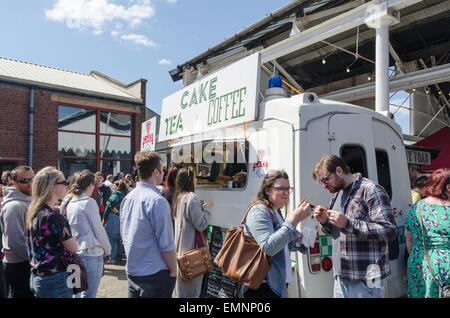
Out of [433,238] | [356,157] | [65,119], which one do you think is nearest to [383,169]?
[356,157]

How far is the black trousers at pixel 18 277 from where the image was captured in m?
3.13

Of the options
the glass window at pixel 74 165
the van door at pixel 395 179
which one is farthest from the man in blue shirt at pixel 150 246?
the glass window at pixel 74 165

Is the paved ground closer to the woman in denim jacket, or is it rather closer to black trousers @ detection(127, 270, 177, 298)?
black trousers @ detection(127, 270, 177, 298)

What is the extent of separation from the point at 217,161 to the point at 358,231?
2583mm

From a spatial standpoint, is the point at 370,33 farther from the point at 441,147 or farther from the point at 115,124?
the point at 115,124

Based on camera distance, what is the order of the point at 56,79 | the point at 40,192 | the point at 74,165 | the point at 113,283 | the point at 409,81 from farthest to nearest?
the point at 56,79 < the point at 74,165 < the point at 409,81 < the point at 113,283 < the point at 40,192

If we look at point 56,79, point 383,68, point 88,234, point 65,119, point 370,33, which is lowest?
point 88,234

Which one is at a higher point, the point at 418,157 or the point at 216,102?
the point at 216,102

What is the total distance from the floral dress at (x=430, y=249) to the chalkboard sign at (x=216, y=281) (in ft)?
5.68

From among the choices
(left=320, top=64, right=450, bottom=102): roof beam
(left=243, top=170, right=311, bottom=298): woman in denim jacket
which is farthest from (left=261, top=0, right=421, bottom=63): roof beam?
(left=243, top=170, right=311, bottom=298): woman in denim jacket

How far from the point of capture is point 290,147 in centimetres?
325

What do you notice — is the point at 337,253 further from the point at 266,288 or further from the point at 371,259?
the point at 266,288

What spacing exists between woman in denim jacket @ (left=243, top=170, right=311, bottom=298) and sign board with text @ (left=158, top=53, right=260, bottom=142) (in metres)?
1.42

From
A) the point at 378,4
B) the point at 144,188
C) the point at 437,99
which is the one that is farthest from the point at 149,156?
the point at 437,99
